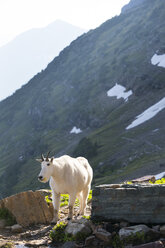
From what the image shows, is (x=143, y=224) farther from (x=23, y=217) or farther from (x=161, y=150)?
(x=161, y=150)

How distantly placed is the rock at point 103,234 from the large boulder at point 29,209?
13.7 feet

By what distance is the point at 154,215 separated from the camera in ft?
39.2

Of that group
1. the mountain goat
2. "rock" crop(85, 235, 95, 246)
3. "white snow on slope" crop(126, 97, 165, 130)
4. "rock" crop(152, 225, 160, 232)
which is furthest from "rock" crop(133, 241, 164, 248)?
"white snow on slope" crop(126, 97, 165, 130)

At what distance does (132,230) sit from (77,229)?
2.11m

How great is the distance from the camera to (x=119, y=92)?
608ft

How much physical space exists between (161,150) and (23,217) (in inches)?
2844

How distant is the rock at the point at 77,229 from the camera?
1229 cm

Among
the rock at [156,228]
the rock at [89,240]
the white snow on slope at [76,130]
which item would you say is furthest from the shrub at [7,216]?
the white snow on slope at [76,130]

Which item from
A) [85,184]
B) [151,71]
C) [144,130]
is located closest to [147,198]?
[85,184]

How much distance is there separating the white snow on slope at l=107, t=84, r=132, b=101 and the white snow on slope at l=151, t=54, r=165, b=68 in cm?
2118

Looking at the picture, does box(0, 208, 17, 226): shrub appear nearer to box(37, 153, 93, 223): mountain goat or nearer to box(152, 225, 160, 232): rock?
box(37, 153, 93, 223): mountain goat

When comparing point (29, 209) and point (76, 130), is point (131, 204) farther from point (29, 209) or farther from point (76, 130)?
point (76, 130)

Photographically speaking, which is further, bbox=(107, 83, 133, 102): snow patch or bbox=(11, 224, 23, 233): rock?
bbox=(107, 83, 133, 102): snow patch

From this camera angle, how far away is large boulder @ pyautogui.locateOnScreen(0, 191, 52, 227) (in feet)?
50.8
